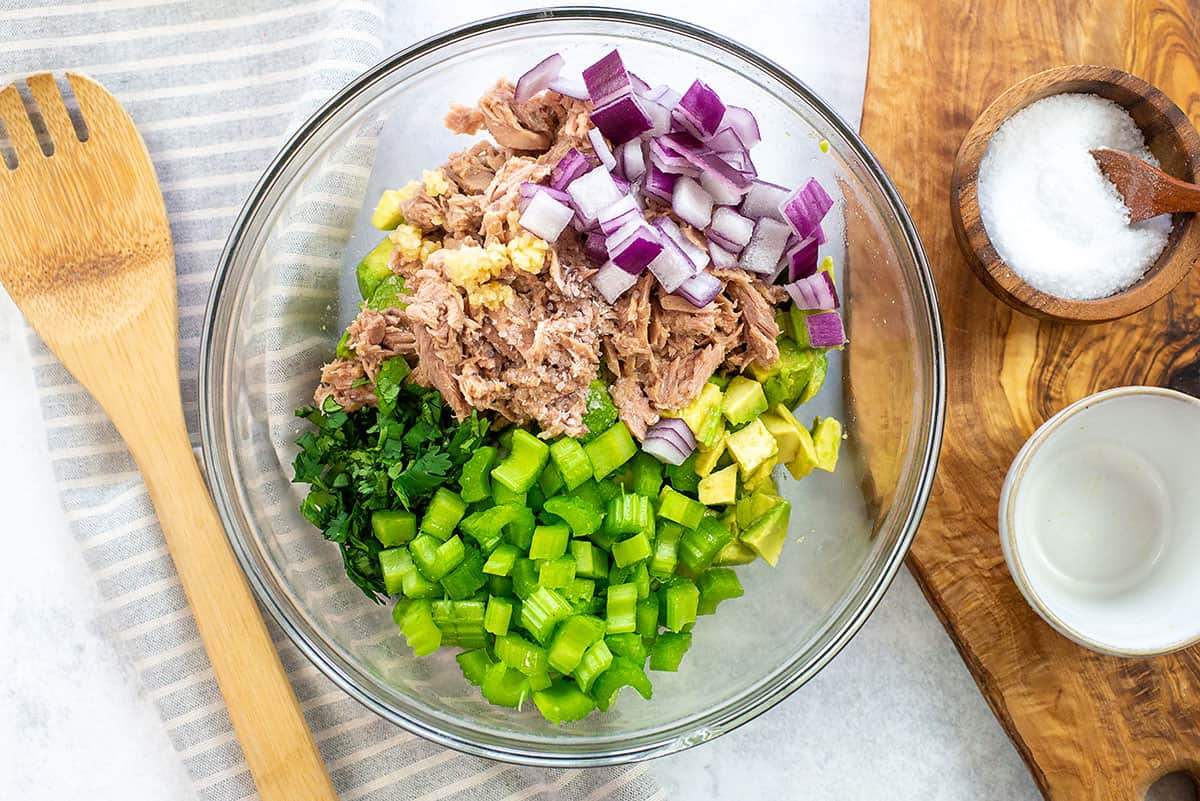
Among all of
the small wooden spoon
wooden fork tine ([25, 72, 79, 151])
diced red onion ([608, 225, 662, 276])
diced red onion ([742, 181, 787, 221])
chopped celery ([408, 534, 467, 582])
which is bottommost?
chopped celery ([408, 534, 467, 582])

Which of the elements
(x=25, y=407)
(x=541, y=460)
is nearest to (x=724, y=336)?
(x=541, y=460)

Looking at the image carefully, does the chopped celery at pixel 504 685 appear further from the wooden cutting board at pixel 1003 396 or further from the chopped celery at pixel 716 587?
the wooden cutting board at pixel 1003 396

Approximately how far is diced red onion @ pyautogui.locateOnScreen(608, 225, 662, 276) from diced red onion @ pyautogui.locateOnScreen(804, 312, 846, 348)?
14.9 inches

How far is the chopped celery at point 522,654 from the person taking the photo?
1.81m

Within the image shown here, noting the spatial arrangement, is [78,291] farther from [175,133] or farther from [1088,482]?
[1088,482]

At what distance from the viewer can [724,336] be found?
6.15 ft

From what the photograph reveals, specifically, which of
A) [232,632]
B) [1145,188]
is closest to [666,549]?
[232,632]

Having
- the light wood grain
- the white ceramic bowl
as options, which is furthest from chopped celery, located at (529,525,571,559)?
the light wood grain

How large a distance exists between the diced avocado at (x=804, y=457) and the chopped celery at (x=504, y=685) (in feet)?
2.30

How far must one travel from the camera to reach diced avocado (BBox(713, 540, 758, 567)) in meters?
2.01

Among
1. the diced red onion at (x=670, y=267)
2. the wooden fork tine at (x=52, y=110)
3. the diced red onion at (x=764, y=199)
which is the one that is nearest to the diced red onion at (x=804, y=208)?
the diced red onion at (x=764, y=199)

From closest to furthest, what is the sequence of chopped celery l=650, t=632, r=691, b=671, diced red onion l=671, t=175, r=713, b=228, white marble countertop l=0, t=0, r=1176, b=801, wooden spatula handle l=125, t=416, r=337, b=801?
diced red onion l=671, t=175, r=713, b=228, chopped celery l=650, t=632, r=691, b=671, wooden spatula handle l=125, t=416, r=337, b=801, white marble countertop l=0, t=0, r=1176, b=801

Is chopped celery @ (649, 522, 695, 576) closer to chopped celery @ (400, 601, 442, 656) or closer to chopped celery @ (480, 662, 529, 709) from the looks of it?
chopped celery @ (480, 662, 529, 709)

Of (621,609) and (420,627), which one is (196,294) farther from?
(621,609)
